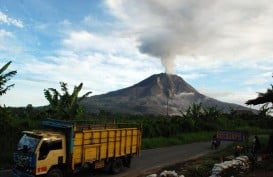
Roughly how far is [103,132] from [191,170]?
15.4ft

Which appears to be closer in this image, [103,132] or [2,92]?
[103,132]

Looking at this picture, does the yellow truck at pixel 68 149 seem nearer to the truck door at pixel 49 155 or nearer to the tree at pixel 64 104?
the truck door at pixel 49 155

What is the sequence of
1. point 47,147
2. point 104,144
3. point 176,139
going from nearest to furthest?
point 47,147
point 104,144
point 176,139

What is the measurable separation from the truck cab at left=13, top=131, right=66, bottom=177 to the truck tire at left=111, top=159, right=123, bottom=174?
4180 mm

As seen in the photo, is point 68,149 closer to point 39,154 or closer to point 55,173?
point 55,173

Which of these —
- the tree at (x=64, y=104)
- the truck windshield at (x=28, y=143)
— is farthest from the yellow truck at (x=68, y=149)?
the tree at (x=64, y=104)

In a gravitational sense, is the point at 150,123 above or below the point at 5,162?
above

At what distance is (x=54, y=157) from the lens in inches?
699

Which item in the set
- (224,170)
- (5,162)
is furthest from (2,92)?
(224,170)

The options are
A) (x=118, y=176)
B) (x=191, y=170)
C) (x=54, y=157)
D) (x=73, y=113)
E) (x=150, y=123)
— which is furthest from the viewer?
(x=150, y=123)

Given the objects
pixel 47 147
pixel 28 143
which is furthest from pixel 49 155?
pixel 28 143

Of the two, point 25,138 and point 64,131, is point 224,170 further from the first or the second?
point 25,138

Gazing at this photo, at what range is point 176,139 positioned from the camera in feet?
147

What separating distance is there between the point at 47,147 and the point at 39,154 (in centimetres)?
55
